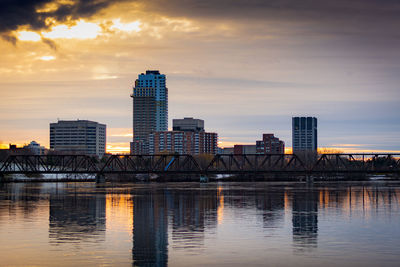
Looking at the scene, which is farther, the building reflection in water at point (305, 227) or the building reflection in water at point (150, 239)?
the building reflection in water at point (305, 227)

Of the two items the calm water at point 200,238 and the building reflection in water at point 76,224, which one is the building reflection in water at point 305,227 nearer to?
the calm water at point 200,238

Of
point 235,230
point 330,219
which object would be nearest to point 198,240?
point 235,230

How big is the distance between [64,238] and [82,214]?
71.7ft

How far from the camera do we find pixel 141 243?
137 feet

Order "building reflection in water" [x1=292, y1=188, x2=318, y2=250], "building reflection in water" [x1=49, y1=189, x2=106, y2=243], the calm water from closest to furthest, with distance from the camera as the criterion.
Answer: the calm water
"building reflection in water" [x1=292, y1=188, x2=318, y2=250]
"building reflection in water" [x1=49, y1=189, x2=106, y2=243]

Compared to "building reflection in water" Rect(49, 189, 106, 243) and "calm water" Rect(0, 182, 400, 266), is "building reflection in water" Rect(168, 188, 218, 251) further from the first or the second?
"building reflection in water" Rect(49, 189, 106, 243)

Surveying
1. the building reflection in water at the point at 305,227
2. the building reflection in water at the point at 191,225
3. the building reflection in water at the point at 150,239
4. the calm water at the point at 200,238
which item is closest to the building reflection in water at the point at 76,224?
the calm water at the point at 200,238

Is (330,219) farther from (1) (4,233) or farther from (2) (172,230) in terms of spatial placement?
(1) (4,233)

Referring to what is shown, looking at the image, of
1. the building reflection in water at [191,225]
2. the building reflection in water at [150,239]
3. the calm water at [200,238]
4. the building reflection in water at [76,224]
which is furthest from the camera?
the building reflection in water at [76,224]

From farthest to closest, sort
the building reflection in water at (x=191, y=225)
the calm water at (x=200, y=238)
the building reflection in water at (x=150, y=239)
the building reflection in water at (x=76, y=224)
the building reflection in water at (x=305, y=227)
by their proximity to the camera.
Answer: the building reflection in water at (x=76, y=224)
the building reflection in water at (x=305, y=227)
the building reflection in water at (x=191, y=225)
the calm water at (x=200, y=238)
the building reflection in water at (x=150, y=239)

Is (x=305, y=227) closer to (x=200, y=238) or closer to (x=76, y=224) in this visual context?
(x=200, y=238)

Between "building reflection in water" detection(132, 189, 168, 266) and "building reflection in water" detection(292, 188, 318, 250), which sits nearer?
"building reflection in water" detection(132, 189, 168, 266)

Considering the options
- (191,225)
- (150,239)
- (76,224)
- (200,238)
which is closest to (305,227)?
(191,225)

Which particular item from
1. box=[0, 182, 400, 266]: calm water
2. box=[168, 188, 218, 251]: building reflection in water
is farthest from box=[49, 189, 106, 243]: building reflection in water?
box=[168, 188, 218, 251]: building reflection in water
